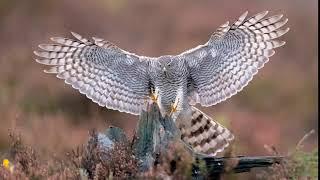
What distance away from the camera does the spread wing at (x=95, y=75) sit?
661cm

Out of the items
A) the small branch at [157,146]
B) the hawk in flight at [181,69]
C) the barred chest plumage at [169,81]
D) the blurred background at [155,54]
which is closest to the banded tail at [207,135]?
the hawk in flight at [181,69]

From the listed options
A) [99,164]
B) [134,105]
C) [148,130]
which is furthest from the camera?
[134,105]

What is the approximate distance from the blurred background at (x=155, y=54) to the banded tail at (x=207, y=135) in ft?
9.83

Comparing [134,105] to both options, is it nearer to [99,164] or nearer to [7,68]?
[99,164]

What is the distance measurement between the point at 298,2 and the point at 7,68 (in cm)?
658

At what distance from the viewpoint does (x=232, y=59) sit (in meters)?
6.68

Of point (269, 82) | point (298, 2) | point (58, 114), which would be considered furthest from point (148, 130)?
point (298, 2)

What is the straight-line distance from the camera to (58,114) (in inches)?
411

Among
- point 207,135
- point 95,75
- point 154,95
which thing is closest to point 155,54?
point 207,135

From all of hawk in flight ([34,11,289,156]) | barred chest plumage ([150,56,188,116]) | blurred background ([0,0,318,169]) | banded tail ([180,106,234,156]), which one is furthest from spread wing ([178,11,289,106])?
blurred background ([0,0,318,169])

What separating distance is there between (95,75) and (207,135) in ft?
2.75

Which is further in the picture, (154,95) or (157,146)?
(154,95)

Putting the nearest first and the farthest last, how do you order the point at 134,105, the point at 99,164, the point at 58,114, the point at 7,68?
the point at 99,164, the point at 134,105, the point at 58,114, the point at 7,68

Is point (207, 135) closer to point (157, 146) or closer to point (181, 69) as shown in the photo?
point (181, 69)
